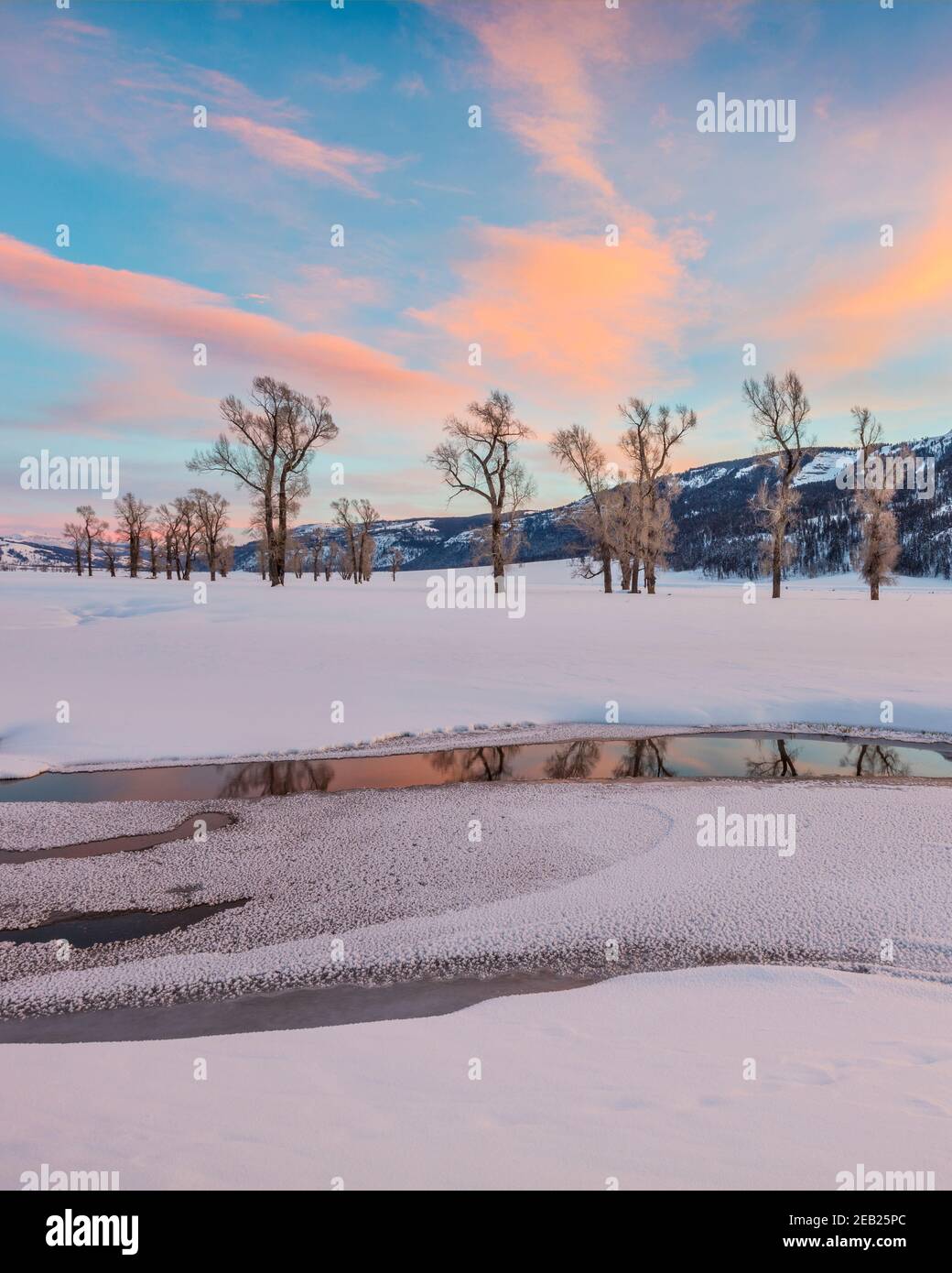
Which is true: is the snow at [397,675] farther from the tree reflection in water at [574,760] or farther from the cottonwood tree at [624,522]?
the cottonwood tree at [624,522]

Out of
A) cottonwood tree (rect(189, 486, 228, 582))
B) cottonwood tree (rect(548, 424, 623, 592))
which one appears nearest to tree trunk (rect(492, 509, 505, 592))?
cottonwood tree (rect(548, 424, 623, 592))

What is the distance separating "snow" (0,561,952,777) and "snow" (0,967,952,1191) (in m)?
7.24

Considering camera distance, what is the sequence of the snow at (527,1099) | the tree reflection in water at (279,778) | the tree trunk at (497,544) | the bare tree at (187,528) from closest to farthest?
1. the snow at (527,1099)
2. the tree reflection in water at (279,778)
3. the tree trunk at (497,544)
4. the bare tree at (187,528)

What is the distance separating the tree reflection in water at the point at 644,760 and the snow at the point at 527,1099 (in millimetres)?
5220

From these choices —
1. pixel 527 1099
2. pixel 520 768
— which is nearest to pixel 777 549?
pixel 520 768

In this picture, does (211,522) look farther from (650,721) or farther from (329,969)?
(329,969)

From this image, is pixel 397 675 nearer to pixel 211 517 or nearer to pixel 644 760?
pixel 644 760

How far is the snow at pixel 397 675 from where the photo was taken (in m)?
11.1

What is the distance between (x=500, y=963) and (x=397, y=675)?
10.1 metres

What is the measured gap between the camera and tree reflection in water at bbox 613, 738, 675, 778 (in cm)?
927

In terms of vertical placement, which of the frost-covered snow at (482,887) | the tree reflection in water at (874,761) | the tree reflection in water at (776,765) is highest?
the tree reflection in water at (874,761)

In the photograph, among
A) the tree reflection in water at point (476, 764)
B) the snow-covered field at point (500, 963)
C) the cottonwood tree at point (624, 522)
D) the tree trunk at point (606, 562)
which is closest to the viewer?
the snow-covered field at point (500, 963)

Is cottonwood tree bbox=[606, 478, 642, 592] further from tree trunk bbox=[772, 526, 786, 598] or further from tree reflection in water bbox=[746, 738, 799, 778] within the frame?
tree reflection in water bbox=[746, 738, 799, 778]

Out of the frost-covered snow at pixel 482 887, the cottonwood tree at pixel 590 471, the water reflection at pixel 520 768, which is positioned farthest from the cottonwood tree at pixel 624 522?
the frost-covered snow at pixel 482 887
